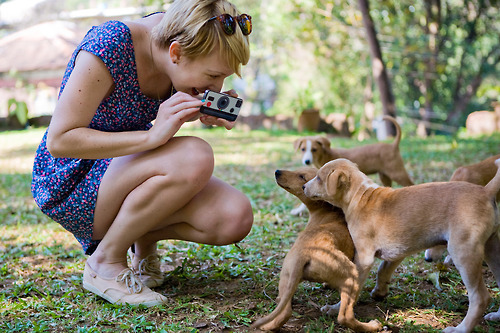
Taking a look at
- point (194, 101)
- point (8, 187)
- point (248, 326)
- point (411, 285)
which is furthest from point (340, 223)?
point (8, 187)

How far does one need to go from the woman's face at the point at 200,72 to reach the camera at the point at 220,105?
0.07m

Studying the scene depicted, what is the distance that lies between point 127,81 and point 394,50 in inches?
545

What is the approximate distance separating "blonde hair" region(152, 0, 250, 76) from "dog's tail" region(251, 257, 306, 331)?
1002 mm

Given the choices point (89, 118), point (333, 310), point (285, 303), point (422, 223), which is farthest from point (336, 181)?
point (89, 118)

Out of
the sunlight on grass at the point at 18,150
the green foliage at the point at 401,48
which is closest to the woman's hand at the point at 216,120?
the sunlight on grass at the point at 18,150

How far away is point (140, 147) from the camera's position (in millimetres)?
2422

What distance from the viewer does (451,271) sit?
2.99 m

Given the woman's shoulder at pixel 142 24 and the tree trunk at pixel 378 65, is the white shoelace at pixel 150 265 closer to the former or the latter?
the woman's shoulder at pixel 142 24

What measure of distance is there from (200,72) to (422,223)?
49.4 inches

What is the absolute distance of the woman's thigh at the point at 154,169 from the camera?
2.48 meters

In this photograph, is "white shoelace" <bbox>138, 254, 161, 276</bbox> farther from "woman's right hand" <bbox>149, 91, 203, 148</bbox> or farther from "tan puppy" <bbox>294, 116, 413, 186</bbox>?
"tan puppy" <bbox>294, 116, 413, 186</bbox>

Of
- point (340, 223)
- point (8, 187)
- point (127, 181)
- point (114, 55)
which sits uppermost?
point (114, 55)

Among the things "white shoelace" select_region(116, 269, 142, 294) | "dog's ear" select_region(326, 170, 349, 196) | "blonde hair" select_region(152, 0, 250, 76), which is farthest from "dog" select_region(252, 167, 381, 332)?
"blonde hair" select_region(152, 0, 250, 76)

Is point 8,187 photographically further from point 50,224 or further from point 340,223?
point 340,223
